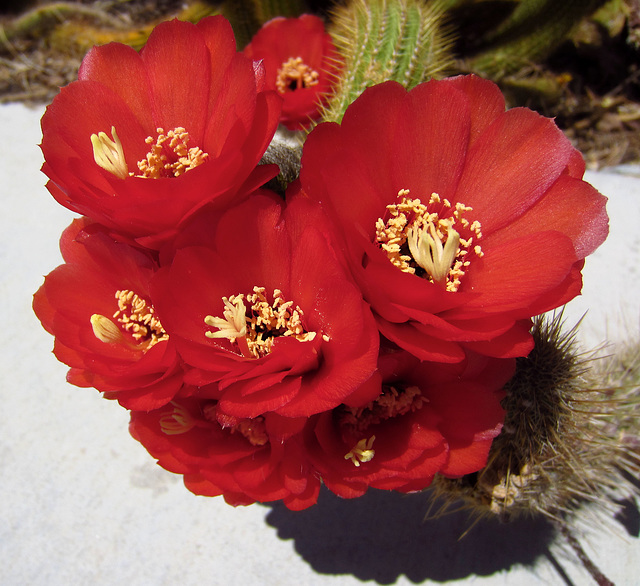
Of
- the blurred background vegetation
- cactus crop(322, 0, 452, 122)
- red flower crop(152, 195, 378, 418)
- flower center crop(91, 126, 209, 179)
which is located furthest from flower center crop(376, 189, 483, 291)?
the blurred background vegetation

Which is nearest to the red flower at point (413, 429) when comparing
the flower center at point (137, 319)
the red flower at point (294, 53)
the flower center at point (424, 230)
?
the flower center at point (424, 230)

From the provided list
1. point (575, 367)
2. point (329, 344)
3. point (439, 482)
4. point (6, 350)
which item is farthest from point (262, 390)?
point (6, 350)

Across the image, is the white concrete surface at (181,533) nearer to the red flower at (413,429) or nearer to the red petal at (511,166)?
the red flower at (413,429)

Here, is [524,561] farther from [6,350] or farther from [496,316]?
[6,350]

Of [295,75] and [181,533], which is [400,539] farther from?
[295,75]

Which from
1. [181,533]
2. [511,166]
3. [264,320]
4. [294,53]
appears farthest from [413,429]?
[294,53]

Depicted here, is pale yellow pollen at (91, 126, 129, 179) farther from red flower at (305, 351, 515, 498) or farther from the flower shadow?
the flower shadow
